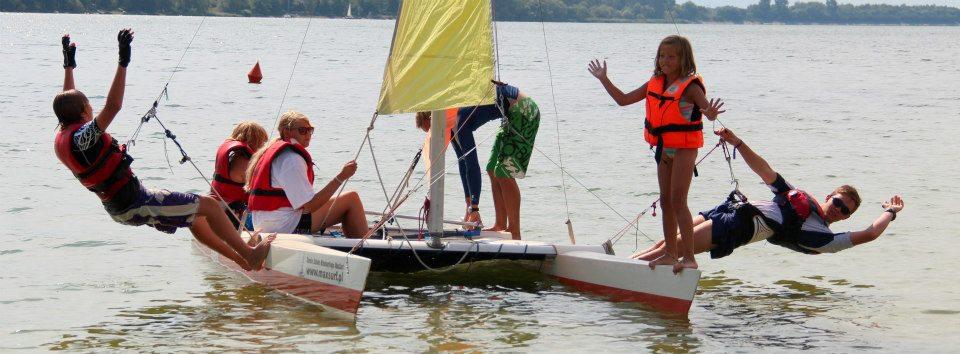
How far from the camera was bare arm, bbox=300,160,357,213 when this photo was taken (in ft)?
27.2

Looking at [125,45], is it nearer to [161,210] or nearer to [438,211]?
[161,210]

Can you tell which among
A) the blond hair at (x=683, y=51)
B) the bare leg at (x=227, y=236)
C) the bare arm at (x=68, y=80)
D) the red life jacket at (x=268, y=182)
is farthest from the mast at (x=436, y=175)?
the bare arm at (x=68, y=80)

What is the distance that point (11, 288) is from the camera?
31.2 feet

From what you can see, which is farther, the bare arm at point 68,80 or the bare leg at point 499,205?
the bare leg at point 499,205

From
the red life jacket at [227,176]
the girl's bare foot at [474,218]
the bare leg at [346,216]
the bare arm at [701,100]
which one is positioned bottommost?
the girl's bare foot at [474,218]

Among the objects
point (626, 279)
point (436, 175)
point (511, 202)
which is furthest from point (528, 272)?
point (436, 175)

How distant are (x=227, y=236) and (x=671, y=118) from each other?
279cm

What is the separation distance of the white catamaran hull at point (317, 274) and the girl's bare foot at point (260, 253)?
0.04 metres

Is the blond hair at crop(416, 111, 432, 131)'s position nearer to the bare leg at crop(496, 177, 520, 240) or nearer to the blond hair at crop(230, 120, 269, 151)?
the bare leg at crop(496, 177, 520, 240)

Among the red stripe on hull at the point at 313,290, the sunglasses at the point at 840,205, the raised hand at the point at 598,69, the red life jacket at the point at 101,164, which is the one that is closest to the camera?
the red life jacket at the point at 101,164

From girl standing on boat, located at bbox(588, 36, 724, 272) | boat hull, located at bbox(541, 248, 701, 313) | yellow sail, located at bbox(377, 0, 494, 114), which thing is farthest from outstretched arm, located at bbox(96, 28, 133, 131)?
boat hull, located at bbox(541, 248, 701, 313)

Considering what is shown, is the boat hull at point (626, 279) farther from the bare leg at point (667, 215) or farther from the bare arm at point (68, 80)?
the bare arm at point (68, 80)

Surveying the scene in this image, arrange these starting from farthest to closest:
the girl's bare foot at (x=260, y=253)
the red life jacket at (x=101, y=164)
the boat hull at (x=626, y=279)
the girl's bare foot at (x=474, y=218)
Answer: the girl's bare foot at (x=474, y=218) → the girl's bare foot at (x=260, y=253) → the boat hull at (x=626, y=279) → the red life jacket at (x=101, y=164)

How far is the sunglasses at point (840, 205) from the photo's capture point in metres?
8.97
